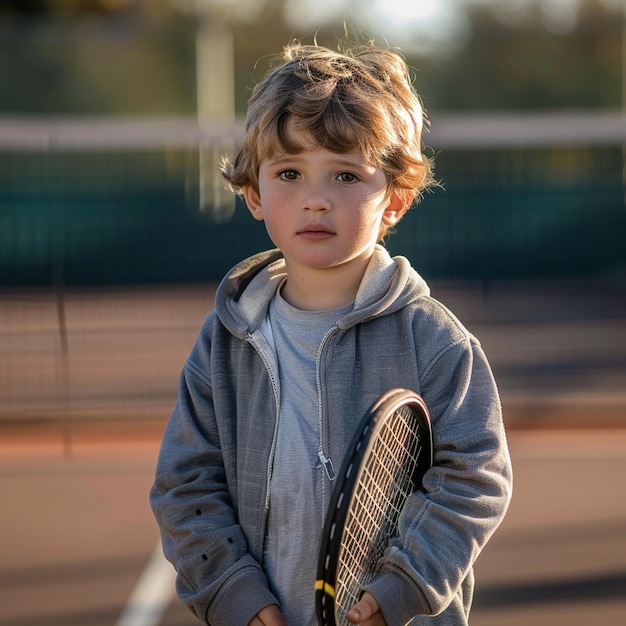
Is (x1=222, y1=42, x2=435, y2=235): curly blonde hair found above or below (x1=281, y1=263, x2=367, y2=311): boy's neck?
above

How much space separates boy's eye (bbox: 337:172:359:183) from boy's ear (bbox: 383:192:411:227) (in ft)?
0.47

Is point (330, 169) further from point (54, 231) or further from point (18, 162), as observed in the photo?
point (18, 162)

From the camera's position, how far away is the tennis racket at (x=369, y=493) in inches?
83.9

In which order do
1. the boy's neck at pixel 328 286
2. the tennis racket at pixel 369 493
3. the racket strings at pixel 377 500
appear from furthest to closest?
the boy's neck at pixel 328 286 < the racket strings at pixel 377 500 < the tennis racket at pixel 369 493

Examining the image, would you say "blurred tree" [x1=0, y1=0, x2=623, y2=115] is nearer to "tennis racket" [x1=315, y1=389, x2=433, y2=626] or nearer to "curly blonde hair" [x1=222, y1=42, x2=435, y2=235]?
"curly blonde hair" [x1=222, y1=42, x2=435, y2=235]

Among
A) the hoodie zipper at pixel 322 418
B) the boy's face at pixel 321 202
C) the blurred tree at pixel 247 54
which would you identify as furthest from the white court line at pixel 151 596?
the blurred tree at pixel 247 54

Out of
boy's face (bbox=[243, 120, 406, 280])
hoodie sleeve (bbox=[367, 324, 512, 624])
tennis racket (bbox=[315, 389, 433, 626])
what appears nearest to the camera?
tennis racket (bbox=[315, 389, 433, 626])

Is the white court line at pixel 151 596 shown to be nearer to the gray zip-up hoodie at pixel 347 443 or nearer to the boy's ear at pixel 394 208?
the gray zip-up hoodie at pixel 347 443

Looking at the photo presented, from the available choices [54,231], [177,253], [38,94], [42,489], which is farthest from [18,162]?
[38,94]

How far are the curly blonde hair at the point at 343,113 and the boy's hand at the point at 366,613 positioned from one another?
2.81ft

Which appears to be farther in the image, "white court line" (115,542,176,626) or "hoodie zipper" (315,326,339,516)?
"white court line" (115,542,176,626)

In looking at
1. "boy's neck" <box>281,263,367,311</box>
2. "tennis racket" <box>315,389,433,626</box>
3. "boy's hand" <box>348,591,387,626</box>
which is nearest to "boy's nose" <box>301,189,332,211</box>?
"boy's neck" <box>281,263,367,311</box>

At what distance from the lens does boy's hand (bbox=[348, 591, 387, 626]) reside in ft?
7.36

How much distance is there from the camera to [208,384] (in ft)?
8.57
